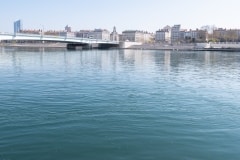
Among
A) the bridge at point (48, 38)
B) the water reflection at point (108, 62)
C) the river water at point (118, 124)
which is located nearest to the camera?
the river water at point (118, 124)

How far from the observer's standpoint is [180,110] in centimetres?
1598

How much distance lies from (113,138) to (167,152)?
2.11 meters

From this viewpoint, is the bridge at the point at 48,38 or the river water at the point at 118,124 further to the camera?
the bridge at the point at 48,38

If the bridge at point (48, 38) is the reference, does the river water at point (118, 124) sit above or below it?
below

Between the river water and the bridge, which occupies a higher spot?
the bridge

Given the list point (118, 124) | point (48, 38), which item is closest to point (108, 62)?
point (118, 124)

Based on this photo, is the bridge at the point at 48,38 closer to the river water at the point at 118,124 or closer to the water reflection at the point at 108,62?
the water reflection at the point at 108,62

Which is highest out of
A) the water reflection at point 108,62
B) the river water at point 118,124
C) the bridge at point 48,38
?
the bridge at point 48,38

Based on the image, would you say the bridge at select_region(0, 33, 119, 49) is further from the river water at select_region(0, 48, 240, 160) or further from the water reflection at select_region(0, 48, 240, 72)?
the river water at select_region(0, 48, 240, 160)

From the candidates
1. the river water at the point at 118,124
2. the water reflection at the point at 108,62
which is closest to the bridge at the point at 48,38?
the water reflection at the point at 108,62

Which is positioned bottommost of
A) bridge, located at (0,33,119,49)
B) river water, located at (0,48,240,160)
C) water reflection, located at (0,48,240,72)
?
river water, located at (0,48,240,160)

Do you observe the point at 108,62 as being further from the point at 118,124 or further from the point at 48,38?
the point at 48,38

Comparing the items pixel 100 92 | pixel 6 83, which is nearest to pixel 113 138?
pixel 100 92

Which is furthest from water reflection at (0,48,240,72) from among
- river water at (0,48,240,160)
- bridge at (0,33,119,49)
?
river water at (0,48,240,160)
